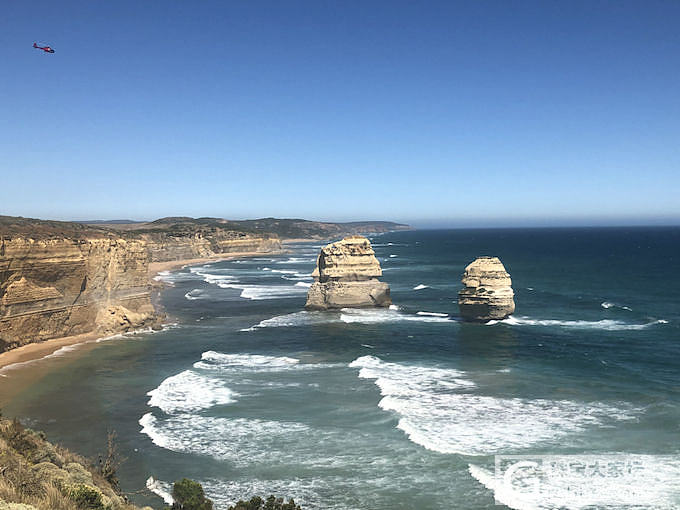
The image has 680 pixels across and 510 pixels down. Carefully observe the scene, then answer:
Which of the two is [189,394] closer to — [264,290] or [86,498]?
[86,498]

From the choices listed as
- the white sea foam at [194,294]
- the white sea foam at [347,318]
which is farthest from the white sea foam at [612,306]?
the white sea foam at [194,294]

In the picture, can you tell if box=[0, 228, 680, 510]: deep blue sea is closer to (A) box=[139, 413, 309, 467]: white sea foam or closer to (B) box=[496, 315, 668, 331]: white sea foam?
(A) box=[139, 413, 309, 467]: white sea foam

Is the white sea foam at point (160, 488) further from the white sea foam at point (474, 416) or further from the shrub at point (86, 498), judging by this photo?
the white sea foam at point (474, 416)

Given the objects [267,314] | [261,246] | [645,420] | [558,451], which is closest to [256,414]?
[558,451]

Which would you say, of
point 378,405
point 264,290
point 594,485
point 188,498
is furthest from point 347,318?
point 188,498

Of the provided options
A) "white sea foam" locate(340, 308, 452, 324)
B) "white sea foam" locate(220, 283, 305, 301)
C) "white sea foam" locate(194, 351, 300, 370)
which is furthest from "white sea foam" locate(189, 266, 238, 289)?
"white sea foam" locate(194, 351, 300, 370)

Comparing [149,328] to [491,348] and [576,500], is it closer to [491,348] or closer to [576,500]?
[491,348]
